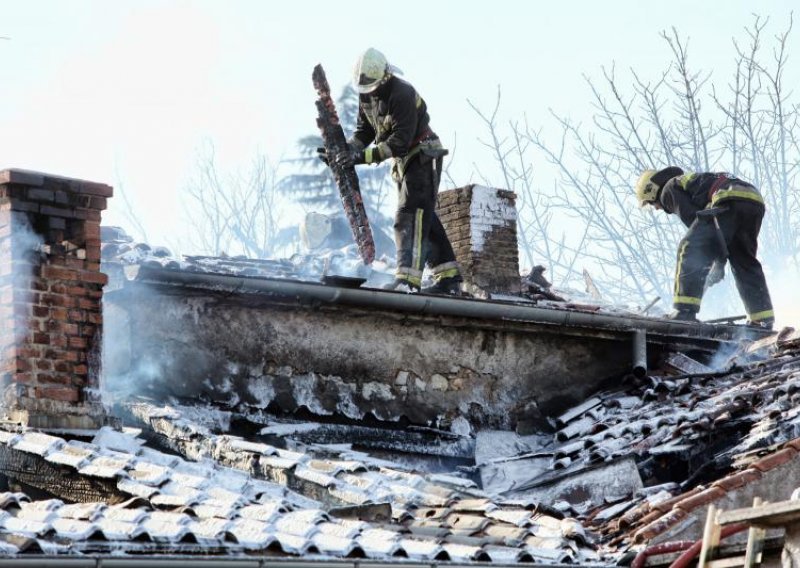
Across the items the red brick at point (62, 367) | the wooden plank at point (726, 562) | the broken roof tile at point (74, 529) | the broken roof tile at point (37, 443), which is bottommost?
the wooden plank at point (726, 562)

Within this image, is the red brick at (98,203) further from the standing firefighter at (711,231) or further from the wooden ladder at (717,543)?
the standing firefighter at (711,231)

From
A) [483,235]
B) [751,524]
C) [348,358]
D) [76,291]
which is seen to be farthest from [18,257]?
[483,235]

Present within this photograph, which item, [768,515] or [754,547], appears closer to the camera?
[768,515]

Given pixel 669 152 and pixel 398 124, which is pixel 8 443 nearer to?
pixel 398 124

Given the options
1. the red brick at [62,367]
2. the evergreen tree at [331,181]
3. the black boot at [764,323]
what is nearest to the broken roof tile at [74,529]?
the red brick at [62,367]

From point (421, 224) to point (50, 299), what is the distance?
441cm

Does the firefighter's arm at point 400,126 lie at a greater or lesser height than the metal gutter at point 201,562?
greater

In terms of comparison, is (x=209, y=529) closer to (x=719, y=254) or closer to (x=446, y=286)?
(x=446, y=286)

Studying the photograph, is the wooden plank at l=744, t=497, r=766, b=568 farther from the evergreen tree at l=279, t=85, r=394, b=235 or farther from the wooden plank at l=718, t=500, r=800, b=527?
the evergreen tree at l=279, t=85, r=394, b=235

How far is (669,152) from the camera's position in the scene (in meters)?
32.9

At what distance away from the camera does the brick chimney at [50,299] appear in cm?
890

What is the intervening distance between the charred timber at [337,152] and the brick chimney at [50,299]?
3.76 metres

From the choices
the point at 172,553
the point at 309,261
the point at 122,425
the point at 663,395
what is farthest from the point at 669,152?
the point at 172,553

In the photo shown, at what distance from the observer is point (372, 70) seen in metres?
12.7
